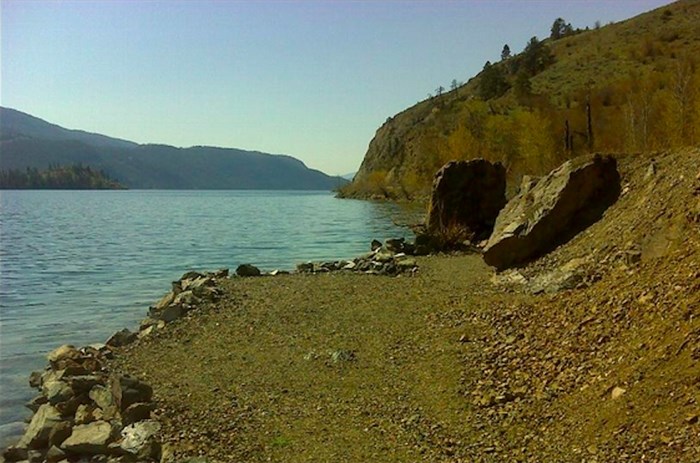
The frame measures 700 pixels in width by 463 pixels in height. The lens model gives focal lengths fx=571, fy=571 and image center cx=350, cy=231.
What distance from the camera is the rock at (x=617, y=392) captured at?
646cm

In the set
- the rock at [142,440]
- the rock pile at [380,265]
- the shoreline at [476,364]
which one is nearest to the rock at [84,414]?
the shoreline at [476,364]

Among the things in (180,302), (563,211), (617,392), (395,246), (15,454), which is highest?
(563,211)

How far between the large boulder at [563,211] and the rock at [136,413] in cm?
1003

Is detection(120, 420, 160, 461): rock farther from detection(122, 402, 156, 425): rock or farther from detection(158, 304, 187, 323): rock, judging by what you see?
detection(158, 304, 187, 323): rock

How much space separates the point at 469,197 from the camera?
25.8 m

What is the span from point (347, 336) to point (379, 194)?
10788 cm

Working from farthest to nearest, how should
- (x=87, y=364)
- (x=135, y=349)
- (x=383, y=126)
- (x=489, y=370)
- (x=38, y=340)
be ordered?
(x=383, y=126) < (x=38, y=340) < (x=135, y=349) < (x=87, y=364) < (x=489, y=370)

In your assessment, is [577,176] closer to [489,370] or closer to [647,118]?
[489,370]

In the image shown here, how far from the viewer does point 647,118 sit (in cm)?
3916

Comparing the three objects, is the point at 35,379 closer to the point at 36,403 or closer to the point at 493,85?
the point at 36,403

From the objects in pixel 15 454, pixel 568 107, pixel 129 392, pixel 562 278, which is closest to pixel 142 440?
pixel 129 392

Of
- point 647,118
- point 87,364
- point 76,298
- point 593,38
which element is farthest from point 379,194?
point 87,364

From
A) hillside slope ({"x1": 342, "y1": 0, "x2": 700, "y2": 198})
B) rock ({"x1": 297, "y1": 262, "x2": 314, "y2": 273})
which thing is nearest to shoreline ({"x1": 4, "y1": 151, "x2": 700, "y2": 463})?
rock ({"x1": 297, "y1": 262, "x2": 314, "y2": 273})

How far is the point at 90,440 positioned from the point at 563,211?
38.6 ft
